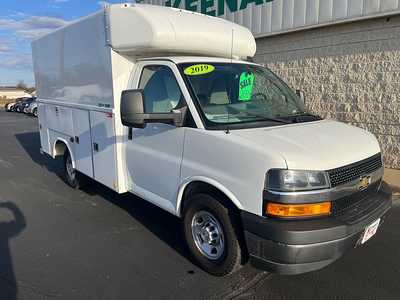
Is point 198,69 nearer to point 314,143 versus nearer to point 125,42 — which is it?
Result: point 125,42

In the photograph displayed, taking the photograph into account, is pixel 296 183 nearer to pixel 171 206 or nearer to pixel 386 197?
pixel 386 197

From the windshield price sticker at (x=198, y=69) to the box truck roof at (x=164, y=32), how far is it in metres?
0.43

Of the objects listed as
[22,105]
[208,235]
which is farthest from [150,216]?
[22,105]

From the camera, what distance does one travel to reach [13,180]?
7.33 metres

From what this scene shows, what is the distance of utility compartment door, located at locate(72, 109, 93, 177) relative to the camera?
536cm

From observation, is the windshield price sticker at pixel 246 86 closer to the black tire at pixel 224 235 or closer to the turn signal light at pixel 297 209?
the black tire at pixel 224 235

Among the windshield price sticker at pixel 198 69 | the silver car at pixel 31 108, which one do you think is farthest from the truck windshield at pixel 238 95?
the silver car at pixel 31 108

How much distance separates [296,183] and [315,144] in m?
0.47

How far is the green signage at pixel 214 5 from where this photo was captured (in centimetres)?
956

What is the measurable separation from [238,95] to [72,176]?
3997 mm

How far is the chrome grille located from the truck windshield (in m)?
0.82

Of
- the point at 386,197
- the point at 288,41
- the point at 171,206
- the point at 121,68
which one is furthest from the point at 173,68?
the point at 288,41

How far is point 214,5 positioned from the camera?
10383 millimetres

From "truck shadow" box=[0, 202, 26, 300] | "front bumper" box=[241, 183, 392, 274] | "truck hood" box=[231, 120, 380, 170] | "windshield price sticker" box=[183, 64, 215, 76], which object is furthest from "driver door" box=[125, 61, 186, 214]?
"truck shadow" box=[0, 202, 26, 300]
